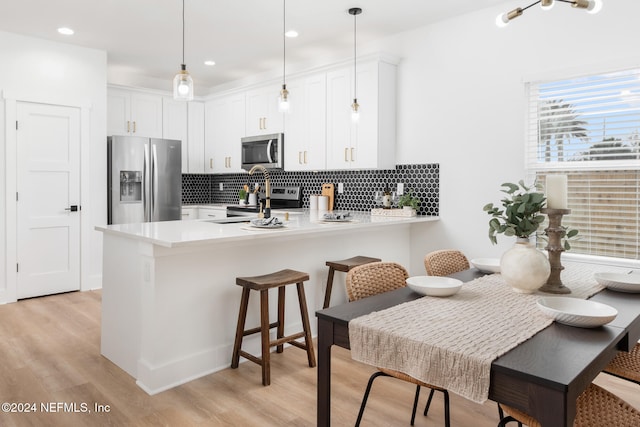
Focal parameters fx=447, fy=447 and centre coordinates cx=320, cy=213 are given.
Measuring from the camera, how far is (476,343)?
1.23 m

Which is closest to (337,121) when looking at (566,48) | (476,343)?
(566,48)

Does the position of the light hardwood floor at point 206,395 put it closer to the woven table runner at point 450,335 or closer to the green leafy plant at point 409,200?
the woven table runner at point 450,335

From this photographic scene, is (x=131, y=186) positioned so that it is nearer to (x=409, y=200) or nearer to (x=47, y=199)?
(x=47, y=199)

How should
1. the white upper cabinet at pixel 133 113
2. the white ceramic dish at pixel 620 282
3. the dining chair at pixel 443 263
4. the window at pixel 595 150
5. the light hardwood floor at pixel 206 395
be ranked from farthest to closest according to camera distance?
1. the white upper cabinet at pixel 133 113
2. the window at pixel 595 150
3. the dining chair at pixel 443 263
4. the light hardwood floor at pixel 206 395
5. the white ceramic dish at pixel 620 282

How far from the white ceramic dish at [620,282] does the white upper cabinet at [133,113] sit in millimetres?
5459

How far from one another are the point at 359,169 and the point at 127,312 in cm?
266

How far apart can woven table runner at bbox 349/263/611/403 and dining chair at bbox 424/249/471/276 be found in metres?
0.67

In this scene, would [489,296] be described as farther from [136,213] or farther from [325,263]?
[136,213]

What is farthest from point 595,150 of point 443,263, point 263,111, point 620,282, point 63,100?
point 63,100

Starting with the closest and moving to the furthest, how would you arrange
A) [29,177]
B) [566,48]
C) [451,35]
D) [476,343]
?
[476,343]
[566,48]
[451,35]
[29,177]

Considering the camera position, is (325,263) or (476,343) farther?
(325,263)

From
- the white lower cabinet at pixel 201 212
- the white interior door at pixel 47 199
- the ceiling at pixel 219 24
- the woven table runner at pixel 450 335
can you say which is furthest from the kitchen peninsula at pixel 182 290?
the white lower cabinet at pixel 201 212

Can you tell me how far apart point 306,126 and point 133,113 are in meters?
2.43

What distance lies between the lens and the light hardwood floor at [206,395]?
2221mm
